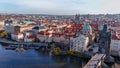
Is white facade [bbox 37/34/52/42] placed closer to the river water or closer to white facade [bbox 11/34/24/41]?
white facade [bbox 11/34/24/41]

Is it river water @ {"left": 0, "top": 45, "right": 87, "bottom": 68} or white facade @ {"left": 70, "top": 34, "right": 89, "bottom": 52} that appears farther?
white facade @ {"left": 70, "top": 34, "right": 89, "bottom": 52}

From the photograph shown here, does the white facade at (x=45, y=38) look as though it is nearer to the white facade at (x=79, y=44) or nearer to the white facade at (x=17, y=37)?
the white facade at (x=17, y=37)

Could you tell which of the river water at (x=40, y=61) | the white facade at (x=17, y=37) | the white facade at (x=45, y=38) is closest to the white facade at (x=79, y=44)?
the river water at (x=40, y=61)

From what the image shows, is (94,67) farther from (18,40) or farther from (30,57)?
(18,40)

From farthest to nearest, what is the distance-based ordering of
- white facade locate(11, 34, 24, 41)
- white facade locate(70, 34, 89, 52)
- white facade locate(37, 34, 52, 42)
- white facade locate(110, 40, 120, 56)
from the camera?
white facade locate(11, 34, 24, 41)
white facade locate(37, 34, 52, 42)
white facade locate(70, 34, 89, 52)
white facade locate(110, 40, 120, 56)

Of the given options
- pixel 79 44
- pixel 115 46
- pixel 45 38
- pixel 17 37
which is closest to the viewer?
pixel 115 46

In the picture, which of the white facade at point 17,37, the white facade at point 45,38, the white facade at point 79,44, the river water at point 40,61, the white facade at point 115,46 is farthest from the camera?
the white facade at point 17,37

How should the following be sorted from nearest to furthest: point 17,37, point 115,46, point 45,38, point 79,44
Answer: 1. point 115,46
2. point 79,44
3. point 45,38
4. point 17,37

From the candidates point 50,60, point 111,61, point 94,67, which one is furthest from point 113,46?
point 94,67

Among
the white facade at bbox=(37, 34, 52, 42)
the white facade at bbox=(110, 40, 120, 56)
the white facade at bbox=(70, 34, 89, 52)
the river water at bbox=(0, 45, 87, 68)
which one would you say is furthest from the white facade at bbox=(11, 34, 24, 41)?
the white facade at bbox=(110, 40, 120, 56)

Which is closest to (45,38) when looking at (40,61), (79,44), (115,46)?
(79,44)

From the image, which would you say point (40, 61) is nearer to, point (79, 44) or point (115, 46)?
point (79, 44)
